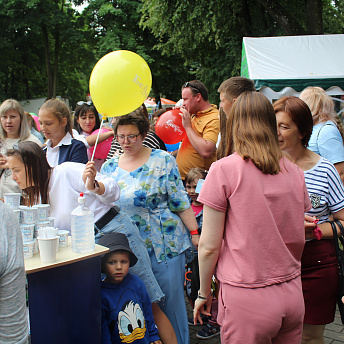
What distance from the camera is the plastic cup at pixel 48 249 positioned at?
2.02m

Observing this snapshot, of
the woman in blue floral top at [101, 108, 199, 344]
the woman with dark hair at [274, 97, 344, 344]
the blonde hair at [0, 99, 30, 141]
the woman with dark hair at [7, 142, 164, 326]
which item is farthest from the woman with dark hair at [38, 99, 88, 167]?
the woman with dark hair at [274, 97, 344, 344]

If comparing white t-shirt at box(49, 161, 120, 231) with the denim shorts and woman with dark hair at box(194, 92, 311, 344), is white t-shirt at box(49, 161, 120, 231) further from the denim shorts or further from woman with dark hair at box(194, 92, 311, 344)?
woman with dark hair at box(194, 92, 311, 344)

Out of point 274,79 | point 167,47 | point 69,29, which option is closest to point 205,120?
point 274,79

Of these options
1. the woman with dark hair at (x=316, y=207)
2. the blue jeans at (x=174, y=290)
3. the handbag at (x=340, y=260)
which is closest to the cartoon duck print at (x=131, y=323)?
the blue jeans at (x=174, y=290)

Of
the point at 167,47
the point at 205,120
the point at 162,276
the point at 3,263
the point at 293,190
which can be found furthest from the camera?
the point at 167,47

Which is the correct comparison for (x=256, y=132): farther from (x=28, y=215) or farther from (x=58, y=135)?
(x=58, y=135)

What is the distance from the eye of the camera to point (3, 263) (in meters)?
1.29

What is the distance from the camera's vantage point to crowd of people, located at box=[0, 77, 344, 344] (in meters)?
1.71

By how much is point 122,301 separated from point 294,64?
7.08 m

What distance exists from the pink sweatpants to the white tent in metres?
6.28

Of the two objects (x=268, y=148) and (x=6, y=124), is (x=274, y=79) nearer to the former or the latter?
(x=6, y=124)

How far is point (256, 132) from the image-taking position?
69.9 inches

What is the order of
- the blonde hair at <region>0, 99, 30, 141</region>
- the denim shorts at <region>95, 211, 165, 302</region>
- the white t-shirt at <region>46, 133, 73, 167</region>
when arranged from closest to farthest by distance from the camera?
the denim shorts at <region>95, 211, 165, 302</region> → the white t-shirt at <region>46, 133, 73, 167</region> → the blonde hair at <region>0, 99, 30, 141</region>

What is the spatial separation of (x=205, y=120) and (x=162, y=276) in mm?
1721
